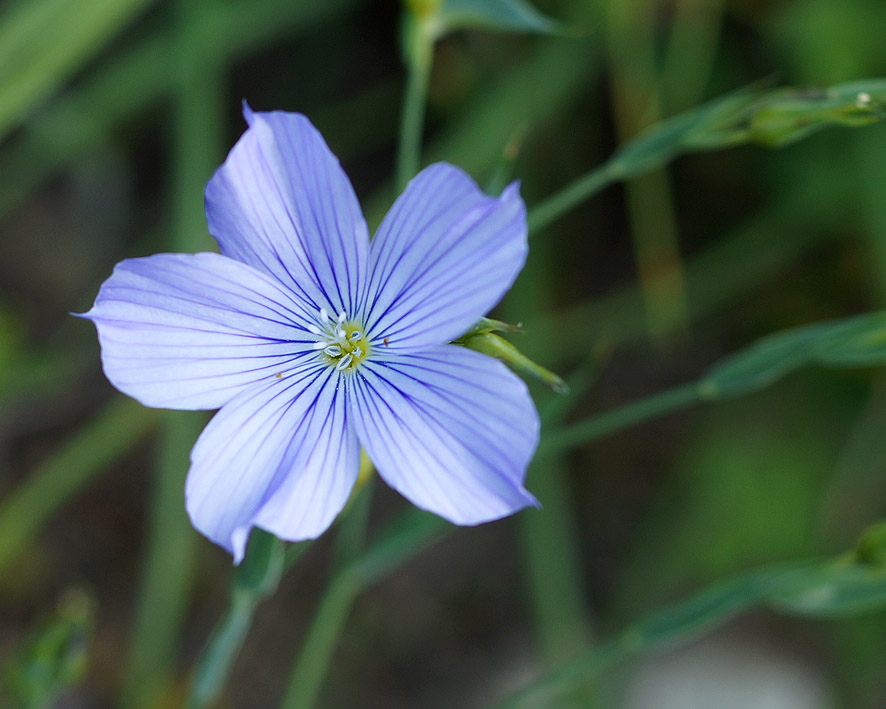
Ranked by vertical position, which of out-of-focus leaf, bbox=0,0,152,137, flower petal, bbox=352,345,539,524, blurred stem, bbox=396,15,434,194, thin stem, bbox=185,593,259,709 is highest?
out-of-focus leaf, bbox=0,0,152,137

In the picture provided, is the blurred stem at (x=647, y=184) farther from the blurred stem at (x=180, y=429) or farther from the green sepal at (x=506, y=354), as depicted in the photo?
the green sepal at (x=506, y=354)

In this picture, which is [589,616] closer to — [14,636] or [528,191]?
[528,191]

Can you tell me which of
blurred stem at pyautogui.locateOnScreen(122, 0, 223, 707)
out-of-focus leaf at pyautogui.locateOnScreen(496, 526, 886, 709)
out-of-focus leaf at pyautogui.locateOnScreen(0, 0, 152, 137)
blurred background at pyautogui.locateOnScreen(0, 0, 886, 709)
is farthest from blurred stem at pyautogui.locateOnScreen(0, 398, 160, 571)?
out-of-focus leaf at pyautogui.locateOnScreen(496, 526, 886, 709)

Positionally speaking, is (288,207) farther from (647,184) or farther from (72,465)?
(647,184)

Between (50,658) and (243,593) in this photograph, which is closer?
(243,593)

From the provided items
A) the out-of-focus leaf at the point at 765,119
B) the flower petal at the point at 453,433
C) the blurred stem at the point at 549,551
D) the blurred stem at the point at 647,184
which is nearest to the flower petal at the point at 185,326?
the flower petal at the point at 453,433

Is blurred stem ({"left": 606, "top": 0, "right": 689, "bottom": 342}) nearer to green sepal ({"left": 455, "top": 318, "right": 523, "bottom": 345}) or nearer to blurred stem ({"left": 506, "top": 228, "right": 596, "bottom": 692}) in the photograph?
blurred stem ({"left": 506, "top": 228, "right": 596, "bottom": 692})

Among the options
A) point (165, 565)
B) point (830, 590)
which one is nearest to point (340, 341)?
point (830, 590)
